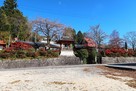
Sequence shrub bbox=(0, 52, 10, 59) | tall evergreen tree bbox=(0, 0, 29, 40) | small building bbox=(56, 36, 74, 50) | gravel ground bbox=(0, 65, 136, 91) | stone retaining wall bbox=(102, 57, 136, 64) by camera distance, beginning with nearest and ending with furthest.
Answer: gravel ground bbox=(0, 65, 136, 91)
shrub bbox=(0, 52, 10, 59)
stone retaining wall bbox=(102, 57, 136, 64)
tall evergreen tree bbox=(0, 0, 29, 40)
small building bbox=(56, 36, 74, 50)

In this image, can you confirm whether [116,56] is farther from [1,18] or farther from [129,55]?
[1,18]

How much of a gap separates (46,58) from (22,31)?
25300mm

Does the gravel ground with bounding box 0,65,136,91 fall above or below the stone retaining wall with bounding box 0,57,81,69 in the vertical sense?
below

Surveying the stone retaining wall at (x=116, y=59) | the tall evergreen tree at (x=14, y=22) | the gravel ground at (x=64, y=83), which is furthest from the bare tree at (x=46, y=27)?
the gravel ground at (x=64, y=83)

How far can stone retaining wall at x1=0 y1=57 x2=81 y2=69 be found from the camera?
2267 cm

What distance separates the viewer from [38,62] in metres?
25.3

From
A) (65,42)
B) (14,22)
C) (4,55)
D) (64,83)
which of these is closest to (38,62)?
(4,55)

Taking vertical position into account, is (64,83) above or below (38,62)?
below

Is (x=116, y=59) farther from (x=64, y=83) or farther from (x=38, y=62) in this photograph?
(x=64, y=83)

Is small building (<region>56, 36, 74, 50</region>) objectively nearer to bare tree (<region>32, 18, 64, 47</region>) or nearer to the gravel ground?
bare tree (<region>32, 18, 64, 47</region>)

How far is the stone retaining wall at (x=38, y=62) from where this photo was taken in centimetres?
2267

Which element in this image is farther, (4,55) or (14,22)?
(14,22)

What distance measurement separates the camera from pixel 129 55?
37.8m

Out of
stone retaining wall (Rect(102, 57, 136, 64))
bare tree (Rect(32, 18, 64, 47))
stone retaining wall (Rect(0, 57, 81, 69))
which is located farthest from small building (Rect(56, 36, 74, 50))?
stone retaining wall (Rect(0, 57, 81, 69))
